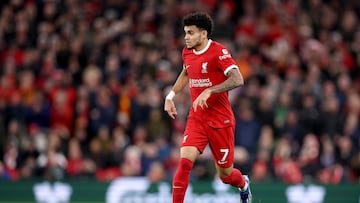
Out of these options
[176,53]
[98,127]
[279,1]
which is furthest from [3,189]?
[279,1]

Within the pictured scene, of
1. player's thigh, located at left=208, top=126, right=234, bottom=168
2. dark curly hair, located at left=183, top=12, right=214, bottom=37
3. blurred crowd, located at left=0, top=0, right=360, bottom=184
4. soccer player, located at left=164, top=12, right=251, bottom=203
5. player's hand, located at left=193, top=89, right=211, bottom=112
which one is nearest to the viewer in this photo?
player's hand, located at left=193, top=89, right=211, bottom=112

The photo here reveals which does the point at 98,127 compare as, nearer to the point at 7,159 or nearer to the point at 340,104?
the point at 7,159

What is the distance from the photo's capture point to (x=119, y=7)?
78.4 feet

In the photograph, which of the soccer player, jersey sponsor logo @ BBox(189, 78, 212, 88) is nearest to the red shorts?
the soccer player

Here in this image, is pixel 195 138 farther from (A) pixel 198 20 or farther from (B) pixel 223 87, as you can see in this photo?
(A) pixel 198 20

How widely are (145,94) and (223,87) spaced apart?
883 cm

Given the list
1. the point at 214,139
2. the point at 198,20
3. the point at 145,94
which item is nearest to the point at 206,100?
the point at 214,139

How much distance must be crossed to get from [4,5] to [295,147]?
23.1 feet

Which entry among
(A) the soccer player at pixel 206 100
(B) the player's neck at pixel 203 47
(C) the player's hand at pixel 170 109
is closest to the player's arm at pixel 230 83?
(A) the soccer player at pixel 206 100

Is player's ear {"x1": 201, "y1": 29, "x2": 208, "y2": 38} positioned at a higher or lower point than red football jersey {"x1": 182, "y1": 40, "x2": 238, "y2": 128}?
higher

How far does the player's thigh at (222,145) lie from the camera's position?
13.2 meters

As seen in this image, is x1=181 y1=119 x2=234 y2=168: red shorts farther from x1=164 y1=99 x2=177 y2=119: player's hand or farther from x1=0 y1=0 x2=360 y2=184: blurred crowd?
x1=0 y1=0 x2=360 y2=184: blurred crowd

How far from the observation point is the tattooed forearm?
498 inches

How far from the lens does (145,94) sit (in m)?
21.4
